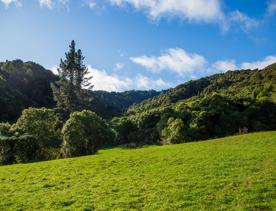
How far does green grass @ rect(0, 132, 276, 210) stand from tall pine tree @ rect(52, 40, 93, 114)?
229 feet

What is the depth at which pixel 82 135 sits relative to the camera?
54844mm

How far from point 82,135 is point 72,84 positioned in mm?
53400

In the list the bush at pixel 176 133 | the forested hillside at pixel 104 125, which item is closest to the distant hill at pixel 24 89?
the forested hillside at pixel 104 125

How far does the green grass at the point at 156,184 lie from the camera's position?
17969 mm

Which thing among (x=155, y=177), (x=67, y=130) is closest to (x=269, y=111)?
(x=67, y=130)

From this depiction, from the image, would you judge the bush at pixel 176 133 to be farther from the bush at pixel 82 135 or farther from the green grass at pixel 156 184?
the green grass at pixel 156 184

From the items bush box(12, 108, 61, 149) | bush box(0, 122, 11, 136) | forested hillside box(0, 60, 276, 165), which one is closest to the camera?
forested hillside box(0, 60, 276, 165)

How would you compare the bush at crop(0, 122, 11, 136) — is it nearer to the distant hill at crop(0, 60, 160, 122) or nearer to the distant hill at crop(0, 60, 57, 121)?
the distant hill at crop(0, 60, 160, 122)

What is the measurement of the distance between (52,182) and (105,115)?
469 feet

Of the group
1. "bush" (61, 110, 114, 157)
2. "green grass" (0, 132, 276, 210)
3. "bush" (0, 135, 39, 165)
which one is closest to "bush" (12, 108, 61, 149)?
"bush" (0, 135, 39, 165)

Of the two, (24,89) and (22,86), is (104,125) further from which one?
(22,86)

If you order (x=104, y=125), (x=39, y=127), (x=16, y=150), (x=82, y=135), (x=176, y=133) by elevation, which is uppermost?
(x=104, y=125)

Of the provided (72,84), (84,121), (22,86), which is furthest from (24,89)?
(84,121)

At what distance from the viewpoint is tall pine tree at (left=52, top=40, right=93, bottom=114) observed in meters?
104
